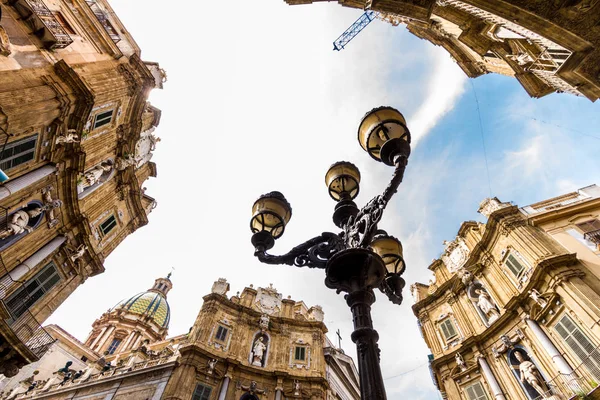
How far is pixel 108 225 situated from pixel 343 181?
19.4m

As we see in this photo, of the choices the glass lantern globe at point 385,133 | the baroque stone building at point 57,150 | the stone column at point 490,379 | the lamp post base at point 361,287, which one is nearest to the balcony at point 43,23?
the baroque stone building at point 57,150

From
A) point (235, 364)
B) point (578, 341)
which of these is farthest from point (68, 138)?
point (578, 341)

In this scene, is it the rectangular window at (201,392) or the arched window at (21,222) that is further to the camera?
the rectangular window at (201,392)

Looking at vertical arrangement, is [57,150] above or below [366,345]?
above

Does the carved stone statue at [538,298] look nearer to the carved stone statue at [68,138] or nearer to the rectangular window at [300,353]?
the rectangular window at [300,353]

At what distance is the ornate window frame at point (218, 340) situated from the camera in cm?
2110

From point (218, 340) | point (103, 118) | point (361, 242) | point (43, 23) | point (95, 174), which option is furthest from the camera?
point (218, 340)

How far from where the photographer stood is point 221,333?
72.3 feet

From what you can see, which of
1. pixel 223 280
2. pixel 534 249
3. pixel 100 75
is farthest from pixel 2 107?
pixel 534 249

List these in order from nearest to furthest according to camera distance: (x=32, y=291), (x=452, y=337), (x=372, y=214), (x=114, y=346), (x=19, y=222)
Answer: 1. (x=372, y=214)
2. (x=19, y=222)
3. (x=32, y=291)
4. (x=452, y=337)
5. (x=114, y=346)

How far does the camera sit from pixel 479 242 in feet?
66.7

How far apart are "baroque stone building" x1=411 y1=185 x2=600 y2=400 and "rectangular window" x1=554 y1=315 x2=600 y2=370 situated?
0.04 metres

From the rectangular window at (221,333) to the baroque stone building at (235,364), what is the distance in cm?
3

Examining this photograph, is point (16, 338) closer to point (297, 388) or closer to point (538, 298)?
point (297, 388)
